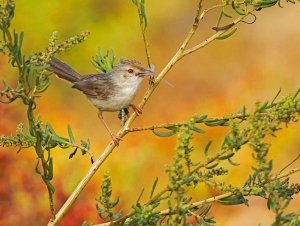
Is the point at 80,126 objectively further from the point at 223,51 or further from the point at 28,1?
the point at 223,51

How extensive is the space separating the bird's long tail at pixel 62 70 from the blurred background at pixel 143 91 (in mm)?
1845

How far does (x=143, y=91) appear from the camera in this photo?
386 inches

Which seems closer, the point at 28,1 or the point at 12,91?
the point at 12,91

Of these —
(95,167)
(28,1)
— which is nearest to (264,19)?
(28,1)

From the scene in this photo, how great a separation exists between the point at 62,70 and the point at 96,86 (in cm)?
Result: 46

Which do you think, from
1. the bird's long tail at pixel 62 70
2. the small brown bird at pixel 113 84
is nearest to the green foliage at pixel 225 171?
the bird's long tail at pixel 62 70

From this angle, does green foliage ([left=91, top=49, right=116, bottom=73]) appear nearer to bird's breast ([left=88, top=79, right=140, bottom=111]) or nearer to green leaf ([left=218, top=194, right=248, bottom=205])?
bird's breast ([left=88, top=79, right=140, bottom=111])

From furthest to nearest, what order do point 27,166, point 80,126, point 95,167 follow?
point 80,126
point 27,166
point 95,167

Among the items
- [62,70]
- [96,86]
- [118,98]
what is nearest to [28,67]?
[62,70]

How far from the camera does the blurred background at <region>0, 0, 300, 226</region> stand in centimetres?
594

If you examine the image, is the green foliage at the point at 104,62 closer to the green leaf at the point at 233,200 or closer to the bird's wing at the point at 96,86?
the green leaf at the point at 233,200

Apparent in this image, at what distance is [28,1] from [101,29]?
0.97 metres

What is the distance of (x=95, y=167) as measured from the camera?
210cm

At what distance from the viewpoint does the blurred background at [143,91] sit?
19.5 ft
